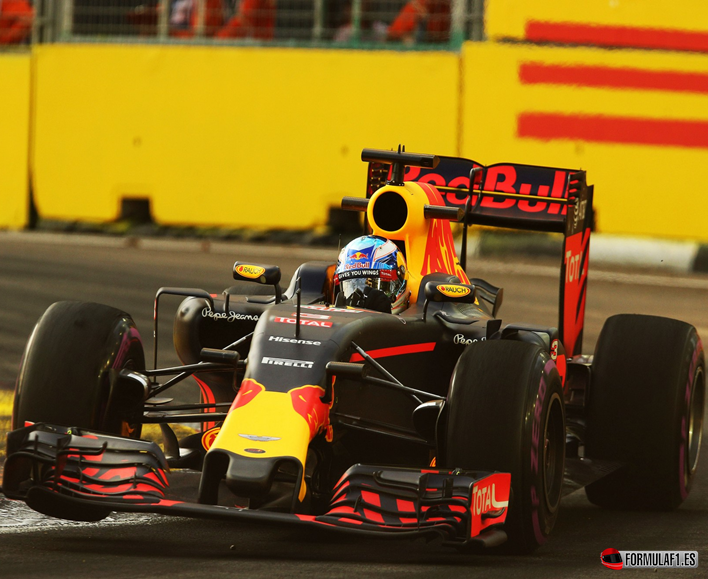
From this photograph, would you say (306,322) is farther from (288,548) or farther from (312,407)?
(288,548)

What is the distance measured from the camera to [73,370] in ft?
18.6

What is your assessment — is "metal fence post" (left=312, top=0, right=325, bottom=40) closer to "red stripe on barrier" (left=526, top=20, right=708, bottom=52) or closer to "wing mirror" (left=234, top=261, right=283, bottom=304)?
"red stripe on barrier" (left=526, top=20, right=708, bottom=52)

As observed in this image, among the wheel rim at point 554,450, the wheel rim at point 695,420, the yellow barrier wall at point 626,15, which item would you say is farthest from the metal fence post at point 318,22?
the wheel rim at point 554,450

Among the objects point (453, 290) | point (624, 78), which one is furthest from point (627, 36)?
point (453, 290)

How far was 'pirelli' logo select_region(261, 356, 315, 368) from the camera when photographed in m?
5.43

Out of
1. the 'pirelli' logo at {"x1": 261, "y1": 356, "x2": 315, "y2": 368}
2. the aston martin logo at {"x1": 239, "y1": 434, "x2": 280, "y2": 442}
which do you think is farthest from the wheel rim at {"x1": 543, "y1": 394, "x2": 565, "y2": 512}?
the aston martin logo at {"x1": 239, "y1": 434, "x2": 280, "y2": 442}

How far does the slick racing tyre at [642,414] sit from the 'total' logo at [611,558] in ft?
3.60

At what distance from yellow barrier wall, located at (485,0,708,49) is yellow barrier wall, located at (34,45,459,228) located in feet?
3.45

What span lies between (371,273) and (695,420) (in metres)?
2.00

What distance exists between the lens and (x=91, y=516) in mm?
5484

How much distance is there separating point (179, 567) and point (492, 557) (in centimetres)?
124

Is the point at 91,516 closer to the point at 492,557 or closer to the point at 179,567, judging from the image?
the point at 179,567

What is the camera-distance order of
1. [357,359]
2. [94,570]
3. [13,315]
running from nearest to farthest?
[94,570] → [357,359] → [13,315]

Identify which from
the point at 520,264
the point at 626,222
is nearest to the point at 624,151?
the point at 626,222
